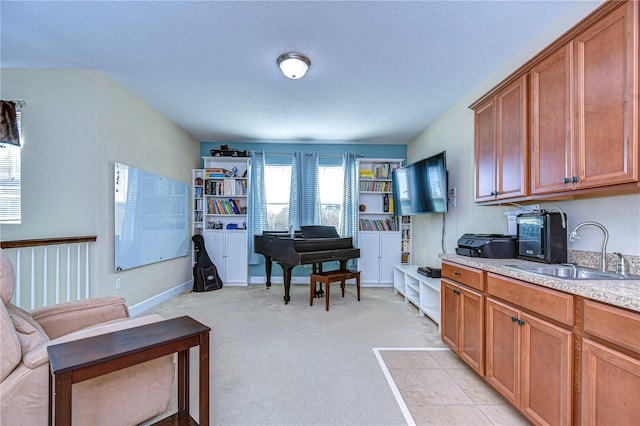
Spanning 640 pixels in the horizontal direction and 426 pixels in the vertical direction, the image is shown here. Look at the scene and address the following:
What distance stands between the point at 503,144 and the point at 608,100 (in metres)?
0.76

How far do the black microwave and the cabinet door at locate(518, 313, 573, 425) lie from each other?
0.53m

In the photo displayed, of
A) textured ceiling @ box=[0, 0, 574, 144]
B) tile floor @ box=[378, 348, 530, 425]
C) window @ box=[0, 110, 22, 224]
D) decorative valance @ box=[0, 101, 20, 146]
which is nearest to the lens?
tile floor @ box=[378, 348, 530, 425]

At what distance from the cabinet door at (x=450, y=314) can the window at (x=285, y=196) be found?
8.86 ft

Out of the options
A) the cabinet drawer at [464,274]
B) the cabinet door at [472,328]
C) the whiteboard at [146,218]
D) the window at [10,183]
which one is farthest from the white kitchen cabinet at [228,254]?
the cabinet door at [472,328]

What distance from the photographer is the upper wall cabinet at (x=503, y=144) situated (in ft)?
6.17

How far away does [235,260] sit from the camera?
468 centimetres

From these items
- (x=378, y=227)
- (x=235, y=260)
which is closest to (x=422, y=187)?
(x=378, y=227)

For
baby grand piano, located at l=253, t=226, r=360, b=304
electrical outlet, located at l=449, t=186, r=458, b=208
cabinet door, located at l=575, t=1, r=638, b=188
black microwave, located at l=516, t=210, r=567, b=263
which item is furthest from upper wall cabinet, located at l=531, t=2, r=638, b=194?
baby grand piano, located at l=253, t=226, r=360, b=304

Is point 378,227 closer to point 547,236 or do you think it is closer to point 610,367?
point 547,236

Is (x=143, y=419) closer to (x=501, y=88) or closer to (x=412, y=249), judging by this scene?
(x=501, y=88)

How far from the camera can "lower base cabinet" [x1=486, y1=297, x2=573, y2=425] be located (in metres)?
1.24

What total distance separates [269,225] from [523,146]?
3803 mm

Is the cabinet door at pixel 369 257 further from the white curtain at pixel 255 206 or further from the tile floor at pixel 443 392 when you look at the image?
the tile floor at pixel 443 392

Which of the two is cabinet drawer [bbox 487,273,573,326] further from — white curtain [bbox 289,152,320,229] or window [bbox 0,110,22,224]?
window [bbox 0,110,22,224]
